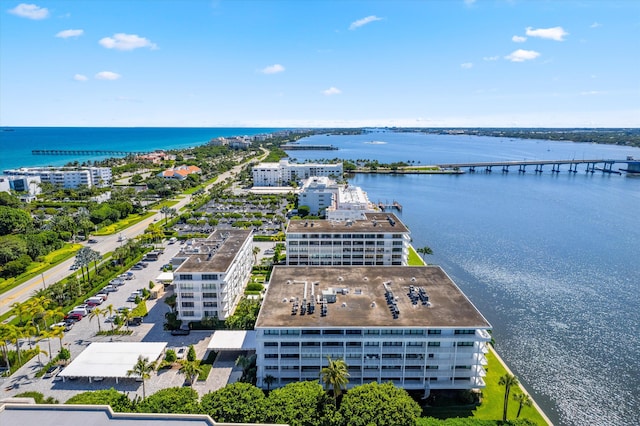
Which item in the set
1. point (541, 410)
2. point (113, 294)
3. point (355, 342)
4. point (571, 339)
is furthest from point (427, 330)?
point (113, 294)

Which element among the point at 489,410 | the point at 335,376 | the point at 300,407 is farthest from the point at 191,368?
the point at 489,410

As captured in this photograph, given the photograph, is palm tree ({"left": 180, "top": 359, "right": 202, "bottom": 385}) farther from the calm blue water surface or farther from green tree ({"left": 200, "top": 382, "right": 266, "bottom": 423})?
the calm blue water surface

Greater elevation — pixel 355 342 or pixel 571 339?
pixel 355 342

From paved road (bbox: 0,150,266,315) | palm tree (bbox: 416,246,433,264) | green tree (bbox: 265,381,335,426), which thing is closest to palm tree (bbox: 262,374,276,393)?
green tree (bbox: 265,381,335,426)

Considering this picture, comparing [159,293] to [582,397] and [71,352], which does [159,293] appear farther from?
[582,397]

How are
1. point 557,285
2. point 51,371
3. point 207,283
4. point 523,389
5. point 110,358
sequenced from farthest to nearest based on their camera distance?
point 557,285 < point 207,283 < point 110,358 < point 51,371 < point 523,389

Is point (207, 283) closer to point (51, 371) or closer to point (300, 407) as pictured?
point (51, 371)

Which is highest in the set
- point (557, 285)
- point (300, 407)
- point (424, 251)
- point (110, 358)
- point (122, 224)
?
point (424, 251)
